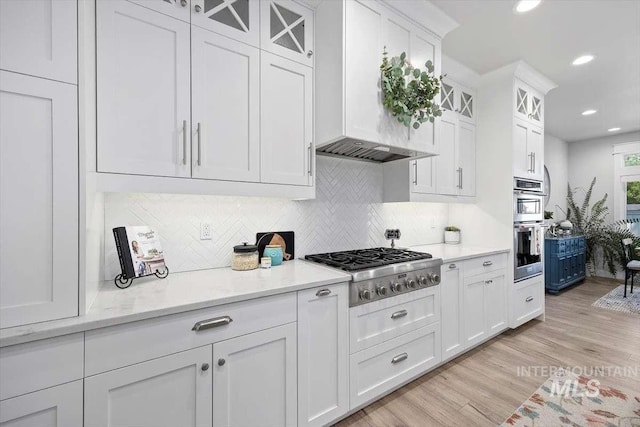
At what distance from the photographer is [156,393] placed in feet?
3.58

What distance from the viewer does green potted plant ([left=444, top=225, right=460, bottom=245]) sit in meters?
3.19

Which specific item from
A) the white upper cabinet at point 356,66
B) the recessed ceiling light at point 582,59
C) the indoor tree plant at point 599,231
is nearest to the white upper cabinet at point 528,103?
the recessed ceiling light at point 582,59

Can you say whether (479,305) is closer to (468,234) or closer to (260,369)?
(468,234)

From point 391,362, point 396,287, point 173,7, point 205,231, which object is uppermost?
point 173,7

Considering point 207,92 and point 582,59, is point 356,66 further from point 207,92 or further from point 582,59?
point 582,59

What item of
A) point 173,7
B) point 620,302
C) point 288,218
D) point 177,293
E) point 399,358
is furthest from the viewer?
point 620,302

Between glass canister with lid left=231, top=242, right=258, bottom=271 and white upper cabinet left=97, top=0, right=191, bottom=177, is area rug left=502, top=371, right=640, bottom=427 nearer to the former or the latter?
glass canister with lid left=231, top=242, right=258, bottom=271

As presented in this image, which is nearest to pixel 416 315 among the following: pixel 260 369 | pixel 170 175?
pixel 260 369

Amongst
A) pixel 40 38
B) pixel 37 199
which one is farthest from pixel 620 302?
pixel 40 38

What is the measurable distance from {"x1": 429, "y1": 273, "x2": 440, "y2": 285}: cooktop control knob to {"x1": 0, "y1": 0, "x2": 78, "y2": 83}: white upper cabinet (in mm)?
2246

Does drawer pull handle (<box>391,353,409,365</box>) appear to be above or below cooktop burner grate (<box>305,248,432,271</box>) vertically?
below

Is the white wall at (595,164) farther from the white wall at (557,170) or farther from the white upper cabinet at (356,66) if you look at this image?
the white upper cabinet at (356,66)

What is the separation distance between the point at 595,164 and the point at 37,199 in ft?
26.1

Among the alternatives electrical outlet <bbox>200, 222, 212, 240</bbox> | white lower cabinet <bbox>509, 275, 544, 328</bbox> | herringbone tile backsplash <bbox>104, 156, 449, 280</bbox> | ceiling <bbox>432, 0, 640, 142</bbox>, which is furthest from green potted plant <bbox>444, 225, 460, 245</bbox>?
electrical outlet <bbox>200, 222, 212, 240</bbox>
